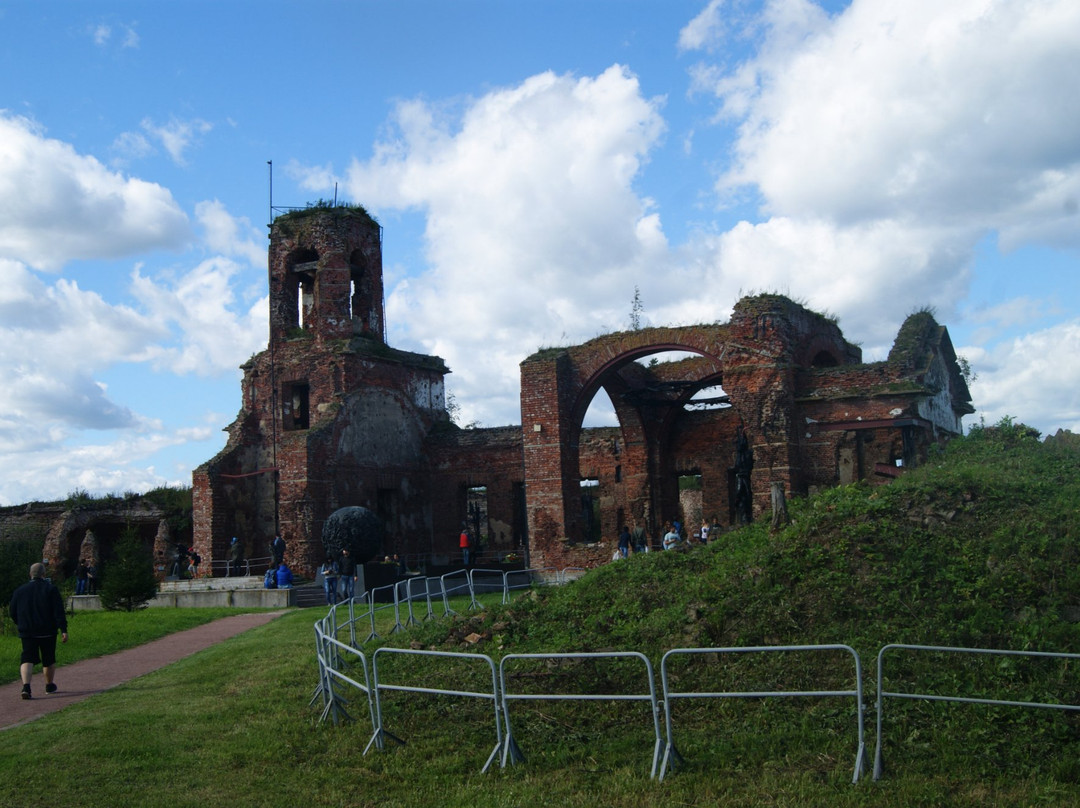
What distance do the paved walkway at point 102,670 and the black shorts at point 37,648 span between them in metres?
0.44

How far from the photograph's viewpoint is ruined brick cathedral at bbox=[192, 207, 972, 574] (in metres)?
23.3

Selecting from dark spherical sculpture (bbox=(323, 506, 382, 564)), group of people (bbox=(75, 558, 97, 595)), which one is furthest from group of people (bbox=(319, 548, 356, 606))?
group of people (bbox=(75, 558, 97, 595))

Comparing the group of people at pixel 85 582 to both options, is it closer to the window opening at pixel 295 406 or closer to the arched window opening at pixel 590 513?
the window opening at pixel 295 406

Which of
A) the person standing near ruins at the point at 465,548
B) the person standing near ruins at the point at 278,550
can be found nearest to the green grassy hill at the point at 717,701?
the person standing near ruins at the point at 278,550

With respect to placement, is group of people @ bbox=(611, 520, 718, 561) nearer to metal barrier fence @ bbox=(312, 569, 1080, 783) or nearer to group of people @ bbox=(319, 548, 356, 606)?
group of people @ bbox=(319, 548, 356, 606)

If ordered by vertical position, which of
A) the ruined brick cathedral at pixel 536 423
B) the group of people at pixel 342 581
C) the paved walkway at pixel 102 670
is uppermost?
the ruined brick cathedral at pixel 536 423

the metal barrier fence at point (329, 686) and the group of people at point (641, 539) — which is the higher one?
the group of people at point (641, 539)

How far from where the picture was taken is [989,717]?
778cm

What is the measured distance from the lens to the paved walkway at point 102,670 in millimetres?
10933

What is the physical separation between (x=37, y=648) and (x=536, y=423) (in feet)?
53.7

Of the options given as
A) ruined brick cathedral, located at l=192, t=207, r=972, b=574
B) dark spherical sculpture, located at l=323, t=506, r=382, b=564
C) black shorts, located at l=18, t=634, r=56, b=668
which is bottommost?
black shorts, located at l=18, t=634, r=56, b=668

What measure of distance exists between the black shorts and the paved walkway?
44cm

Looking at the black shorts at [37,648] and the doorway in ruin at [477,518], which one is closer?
the black shorts at [37,648]

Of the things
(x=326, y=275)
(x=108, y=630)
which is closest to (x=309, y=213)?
(x=326, y=275)
